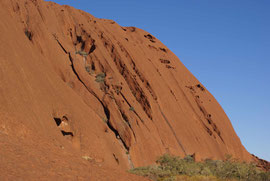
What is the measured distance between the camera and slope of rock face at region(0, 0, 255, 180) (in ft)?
44.2

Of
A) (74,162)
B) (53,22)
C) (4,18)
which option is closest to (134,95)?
(53,22)

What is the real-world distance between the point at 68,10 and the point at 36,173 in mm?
33823

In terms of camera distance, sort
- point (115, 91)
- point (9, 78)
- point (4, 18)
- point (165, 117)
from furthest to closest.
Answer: point (165, 117) → point (115, 91) → point (4, 18) → point (9, 78)

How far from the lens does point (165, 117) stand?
3791cm

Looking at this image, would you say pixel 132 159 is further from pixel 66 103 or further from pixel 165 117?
pixel 165 117

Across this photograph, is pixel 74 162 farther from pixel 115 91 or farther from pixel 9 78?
pixel 115 91

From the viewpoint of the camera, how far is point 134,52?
138ft

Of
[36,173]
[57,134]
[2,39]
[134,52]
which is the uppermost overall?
[134,52]

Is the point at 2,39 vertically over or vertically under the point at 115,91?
under

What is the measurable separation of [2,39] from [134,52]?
2571 centimetres

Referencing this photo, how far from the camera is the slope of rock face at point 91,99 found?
44.2 ft

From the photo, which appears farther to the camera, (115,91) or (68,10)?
(68,10)

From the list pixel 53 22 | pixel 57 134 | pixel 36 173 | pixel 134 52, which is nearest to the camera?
pixel 36 173

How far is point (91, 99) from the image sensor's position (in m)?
29.6
